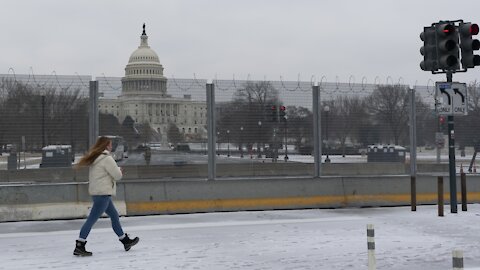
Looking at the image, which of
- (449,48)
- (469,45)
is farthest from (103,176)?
(469,45)

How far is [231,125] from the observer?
14.8 metres

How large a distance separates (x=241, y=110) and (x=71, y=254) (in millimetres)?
6882

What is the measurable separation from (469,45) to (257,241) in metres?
6.36

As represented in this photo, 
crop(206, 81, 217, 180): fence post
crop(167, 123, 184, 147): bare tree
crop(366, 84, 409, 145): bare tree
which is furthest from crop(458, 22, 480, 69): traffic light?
crop(167, 123, 184, 147): bare tree

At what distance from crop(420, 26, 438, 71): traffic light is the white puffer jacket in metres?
7.31

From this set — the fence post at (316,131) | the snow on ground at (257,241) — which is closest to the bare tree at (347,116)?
the fence post at (316,131)

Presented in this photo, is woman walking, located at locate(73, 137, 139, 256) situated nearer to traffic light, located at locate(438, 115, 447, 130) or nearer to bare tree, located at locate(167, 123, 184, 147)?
bare tree, located at locate(167, 123, 184, 147)

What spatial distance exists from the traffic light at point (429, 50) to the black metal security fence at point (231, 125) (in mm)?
3120

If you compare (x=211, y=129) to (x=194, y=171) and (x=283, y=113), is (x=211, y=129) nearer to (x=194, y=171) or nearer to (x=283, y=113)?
(x=194, y=171)

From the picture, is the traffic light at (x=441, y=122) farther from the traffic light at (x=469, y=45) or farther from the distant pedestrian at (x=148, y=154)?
the distant pedestrian at (x=148, y=154)

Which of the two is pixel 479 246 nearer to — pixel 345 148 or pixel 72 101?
pixel 345 148

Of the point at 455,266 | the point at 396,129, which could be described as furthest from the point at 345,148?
the point at 455,266

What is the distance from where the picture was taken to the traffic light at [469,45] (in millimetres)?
12344

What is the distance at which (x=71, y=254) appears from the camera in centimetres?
895
